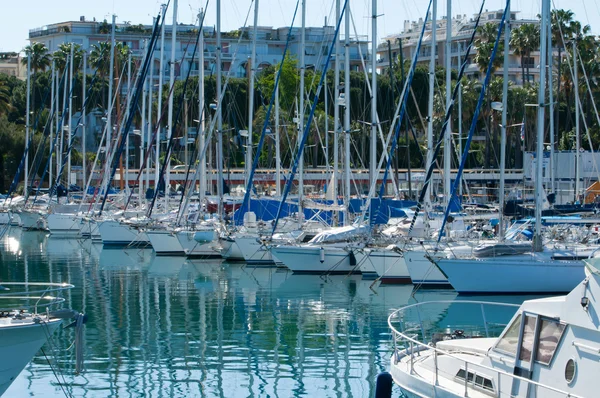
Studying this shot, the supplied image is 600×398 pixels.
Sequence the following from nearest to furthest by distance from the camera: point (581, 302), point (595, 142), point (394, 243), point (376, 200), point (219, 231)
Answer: point (581, 302) → point (394, 243) → point (376, 200) → point (219, 231) → point (595, 142)

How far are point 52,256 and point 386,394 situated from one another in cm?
3641

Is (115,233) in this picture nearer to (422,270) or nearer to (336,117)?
(336,117)

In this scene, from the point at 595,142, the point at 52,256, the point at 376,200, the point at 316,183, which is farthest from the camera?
the point at 595,142

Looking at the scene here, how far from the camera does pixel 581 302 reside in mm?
14125

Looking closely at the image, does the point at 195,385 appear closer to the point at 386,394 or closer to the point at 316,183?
the point at 386,394

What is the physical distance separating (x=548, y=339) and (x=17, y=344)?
31.5 feet

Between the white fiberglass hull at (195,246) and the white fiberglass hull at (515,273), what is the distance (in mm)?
16607

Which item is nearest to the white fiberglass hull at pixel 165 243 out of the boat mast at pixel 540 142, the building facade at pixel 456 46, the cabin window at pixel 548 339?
the boat mast at pixel 540 142

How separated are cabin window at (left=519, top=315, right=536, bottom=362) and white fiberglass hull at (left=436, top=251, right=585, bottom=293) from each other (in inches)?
706

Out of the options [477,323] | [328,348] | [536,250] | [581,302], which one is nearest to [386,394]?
[581,302]

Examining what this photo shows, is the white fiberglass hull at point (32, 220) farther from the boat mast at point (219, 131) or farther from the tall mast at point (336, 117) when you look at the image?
the tall mast at point (336, 117)

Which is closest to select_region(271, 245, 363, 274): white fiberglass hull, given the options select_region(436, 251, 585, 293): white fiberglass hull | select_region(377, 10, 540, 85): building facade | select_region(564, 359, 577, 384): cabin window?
select_region(436, 251, 585, 293): white fiberglass hull

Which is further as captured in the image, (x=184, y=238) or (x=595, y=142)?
(x=595, y=142)

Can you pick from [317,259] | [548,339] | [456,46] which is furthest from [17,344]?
[456,46]
